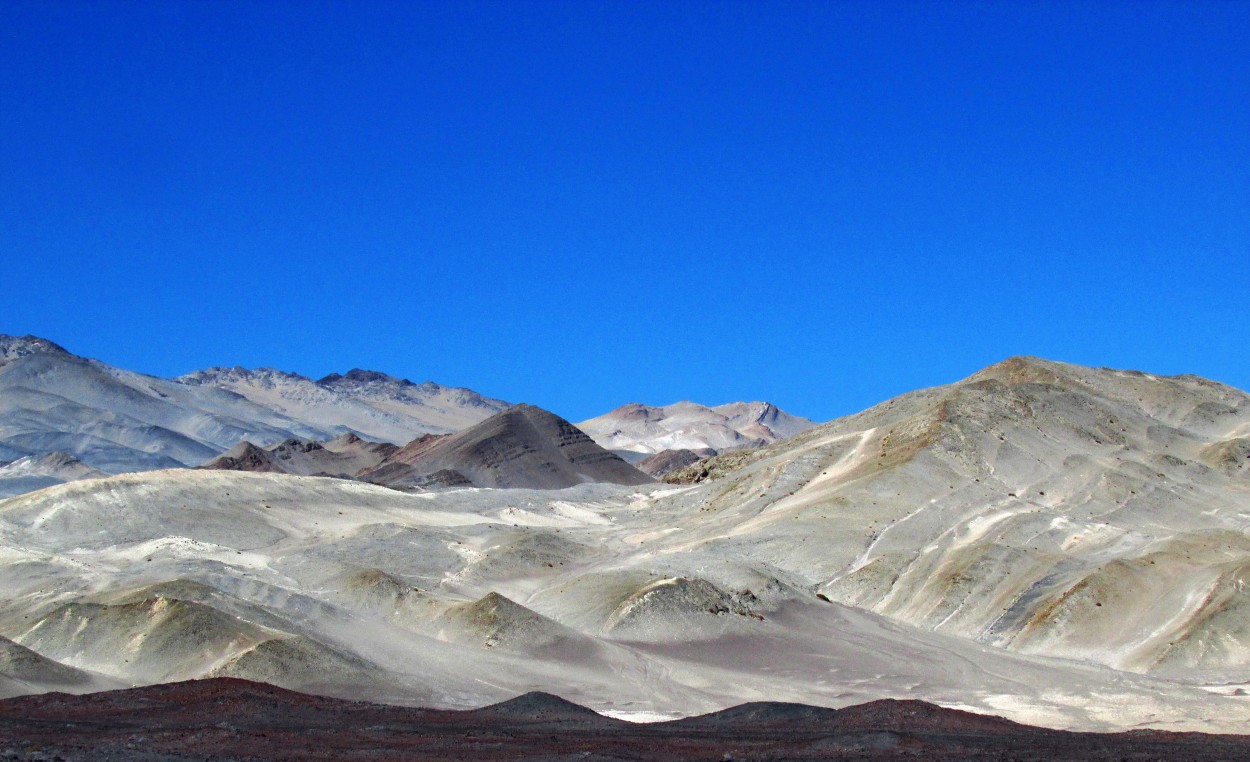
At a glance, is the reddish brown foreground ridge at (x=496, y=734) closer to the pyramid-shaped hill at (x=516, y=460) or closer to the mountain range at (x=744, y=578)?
the mountain range at (x=744, y=578)

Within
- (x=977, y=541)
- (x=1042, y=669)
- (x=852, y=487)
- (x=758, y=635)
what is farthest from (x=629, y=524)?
(x=1042, y=669)

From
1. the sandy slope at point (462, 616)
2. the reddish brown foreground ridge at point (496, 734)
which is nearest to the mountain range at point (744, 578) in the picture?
the sandy slope at point (462, 616)

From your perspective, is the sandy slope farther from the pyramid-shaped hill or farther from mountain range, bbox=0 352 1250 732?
the pyramid-shaped hill

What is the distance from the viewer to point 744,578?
56719 mm

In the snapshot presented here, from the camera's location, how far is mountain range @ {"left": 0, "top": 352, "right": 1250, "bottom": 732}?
42781 millimetres

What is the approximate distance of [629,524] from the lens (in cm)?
8088

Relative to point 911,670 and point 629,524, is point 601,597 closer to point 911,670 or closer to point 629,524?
point 911,670

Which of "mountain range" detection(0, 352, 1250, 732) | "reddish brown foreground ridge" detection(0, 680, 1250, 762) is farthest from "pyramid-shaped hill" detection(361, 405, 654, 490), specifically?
A: "reddish brown foreground ridge" detection(0, 680, 1250, 762)

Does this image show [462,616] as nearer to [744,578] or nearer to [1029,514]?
[744,578]

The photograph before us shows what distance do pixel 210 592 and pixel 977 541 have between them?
3246cm

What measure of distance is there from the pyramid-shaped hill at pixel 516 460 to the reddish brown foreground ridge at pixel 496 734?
9404cm

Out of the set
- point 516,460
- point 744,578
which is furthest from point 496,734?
point 516,460

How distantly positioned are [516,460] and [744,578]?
84084 millimetres

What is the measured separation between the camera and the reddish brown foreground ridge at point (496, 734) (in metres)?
25.6
